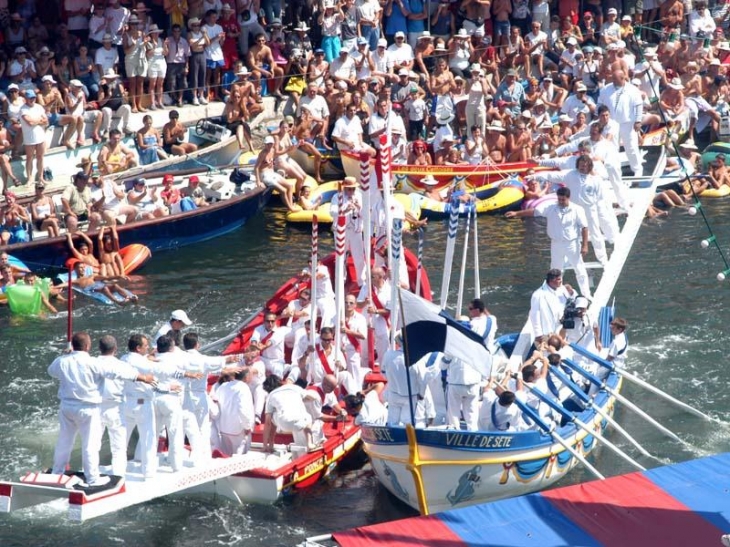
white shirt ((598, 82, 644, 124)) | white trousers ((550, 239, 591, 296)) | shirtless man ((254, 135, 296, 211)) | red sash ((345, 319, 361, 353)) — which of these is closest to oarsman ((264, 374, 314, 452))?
red sash ((345, 319, 361, 353))

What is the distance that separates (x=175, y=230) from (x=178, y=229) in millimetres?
66

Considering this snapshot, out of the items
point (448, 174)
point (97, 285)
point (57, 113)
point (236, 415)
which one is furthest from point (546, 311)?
point (57, 113)

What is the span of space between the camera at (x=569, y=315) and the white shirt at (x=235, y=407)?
397cm

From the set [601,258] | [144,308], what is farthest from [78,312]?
[601,258]

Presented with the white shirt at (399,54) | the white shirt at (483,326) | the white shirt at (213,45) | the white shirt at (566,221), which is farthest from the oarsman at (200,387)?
the white shirt at (399,54)

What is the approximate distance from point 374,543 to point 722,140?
1882 centimetres

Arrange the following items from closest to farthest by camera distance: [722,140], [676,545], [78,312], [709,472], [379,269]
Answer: [676,545] → [709,472] → [379,269] → [78,312] → [722,140]

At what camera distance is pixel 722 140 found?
29.2m

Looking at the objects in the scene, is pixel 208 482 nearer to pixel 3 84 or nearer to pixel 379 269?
pixel 379 269

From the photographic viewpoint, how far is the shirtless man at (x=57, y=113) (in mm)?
24953

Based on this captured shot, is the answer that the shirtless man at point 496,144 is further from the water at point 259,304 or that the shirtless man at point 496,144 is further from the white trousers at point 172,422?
the white trousers at point 172,422

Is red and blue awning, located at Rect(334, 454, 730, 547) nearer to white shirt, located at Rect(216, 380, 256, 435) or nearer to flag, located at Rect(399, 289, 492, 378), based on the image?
flag, located at Rect(399, 289, 492, 378)

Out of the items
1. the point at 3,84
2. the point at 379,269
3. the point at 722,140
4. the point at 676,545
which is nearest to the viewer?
the point at 676,545

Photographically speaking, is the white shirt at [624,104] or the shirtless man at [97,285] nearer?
the shirtless man at [97,285]
